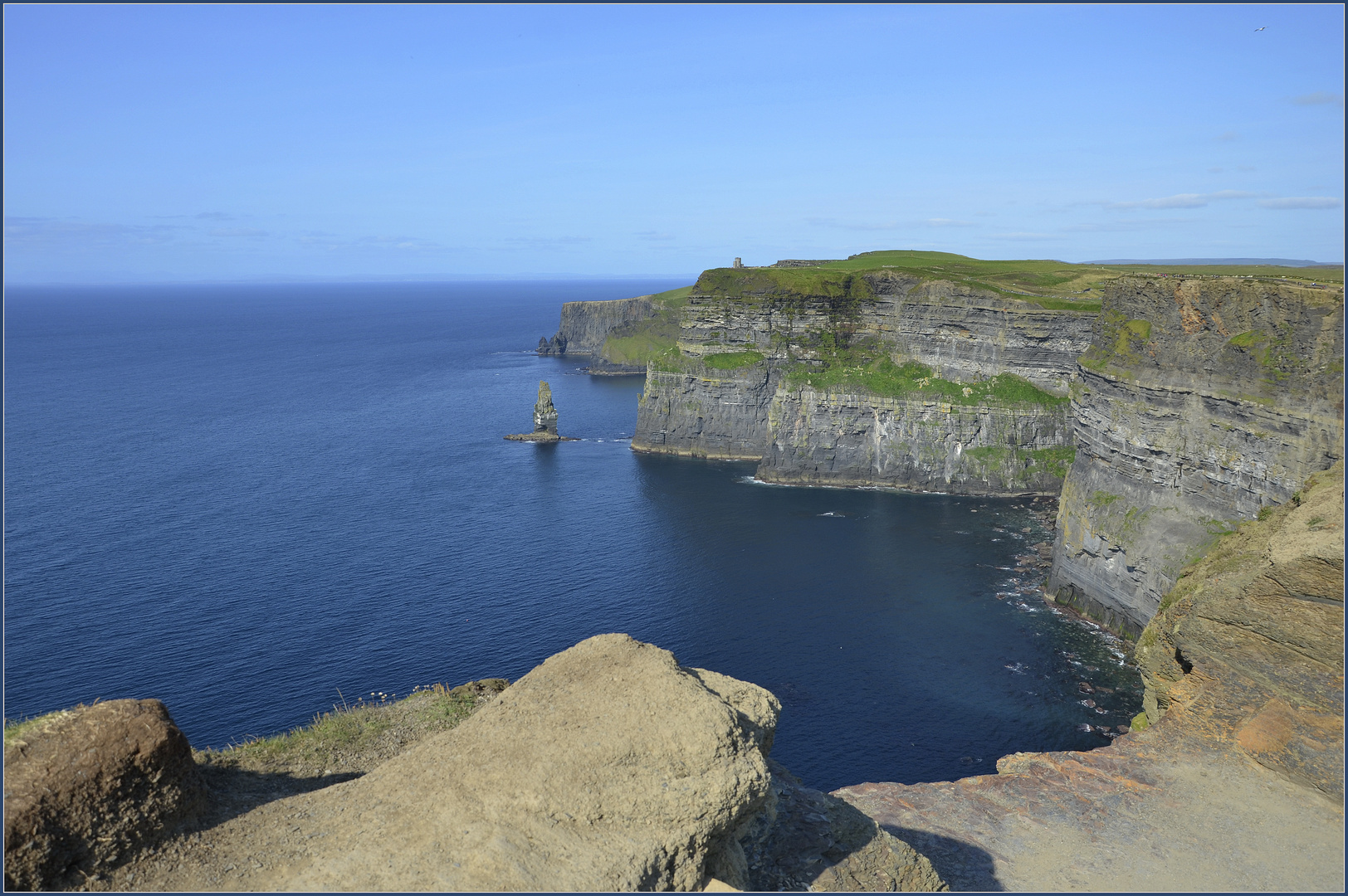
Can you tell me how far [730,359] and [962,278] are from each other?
3228 centimetres

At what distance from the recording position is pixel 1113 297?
218ft

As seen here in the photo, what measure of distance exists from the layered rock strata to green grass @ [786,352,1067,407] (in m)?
66.7

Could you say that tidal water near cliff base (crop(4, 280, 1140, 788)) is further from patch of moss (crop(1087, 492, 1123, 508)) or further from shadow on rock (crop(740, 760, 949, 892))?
shadow on rock (crop(740, 760, 949, 892))

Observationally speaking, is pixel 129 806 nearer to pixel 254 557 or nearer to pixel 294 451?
pixel 254 557

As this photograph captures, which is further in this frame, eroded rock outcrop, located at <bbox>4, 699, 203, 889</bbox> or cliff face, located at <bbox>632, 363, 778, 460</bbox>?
cliff face, located at <bbox>632, 363, 778, 460</bbox>

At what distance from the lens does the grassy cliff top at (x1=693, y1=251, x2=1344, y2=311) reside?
336 ft

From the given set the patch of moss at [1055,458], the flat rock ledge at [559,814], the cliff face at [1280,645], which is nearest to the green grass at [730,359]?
the patch of moss at [1055,458]

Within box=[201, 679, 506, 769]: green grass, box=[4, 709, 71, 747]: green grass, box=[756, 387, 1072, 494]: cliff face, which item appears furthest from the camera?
box=[756, 387, 1072, 494]: cliff face

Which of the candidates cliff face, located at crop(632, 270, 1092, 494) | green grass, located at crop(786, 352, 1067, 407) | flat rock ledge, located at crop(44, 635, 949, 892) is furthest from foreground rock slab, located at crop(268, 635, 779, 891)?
green grass, located at crop(786, 352, 1067, 407)

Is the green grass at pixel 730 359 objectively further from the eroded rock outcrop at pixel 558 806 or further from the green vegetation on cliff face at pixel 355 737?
the eroded rock outcrop at pixel 558 806

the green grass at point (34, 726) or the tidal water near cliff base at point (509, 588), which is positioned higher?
the green grass at point (34, 726)

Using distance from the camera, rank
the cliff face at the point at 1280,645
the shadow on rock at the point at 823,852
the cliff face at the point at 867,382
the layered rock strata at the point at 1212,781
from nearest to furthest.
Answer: the shadow on rock at the point at 823,852 → the layered rock strata at the point at 1212,781 → the cliff face at the point at 1280,645 → the cliff face at the point at 867,382

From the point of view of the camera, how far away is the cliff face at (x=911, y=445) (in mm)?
100688

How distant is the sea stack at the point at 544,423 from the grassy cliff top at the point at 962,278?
2840cm
